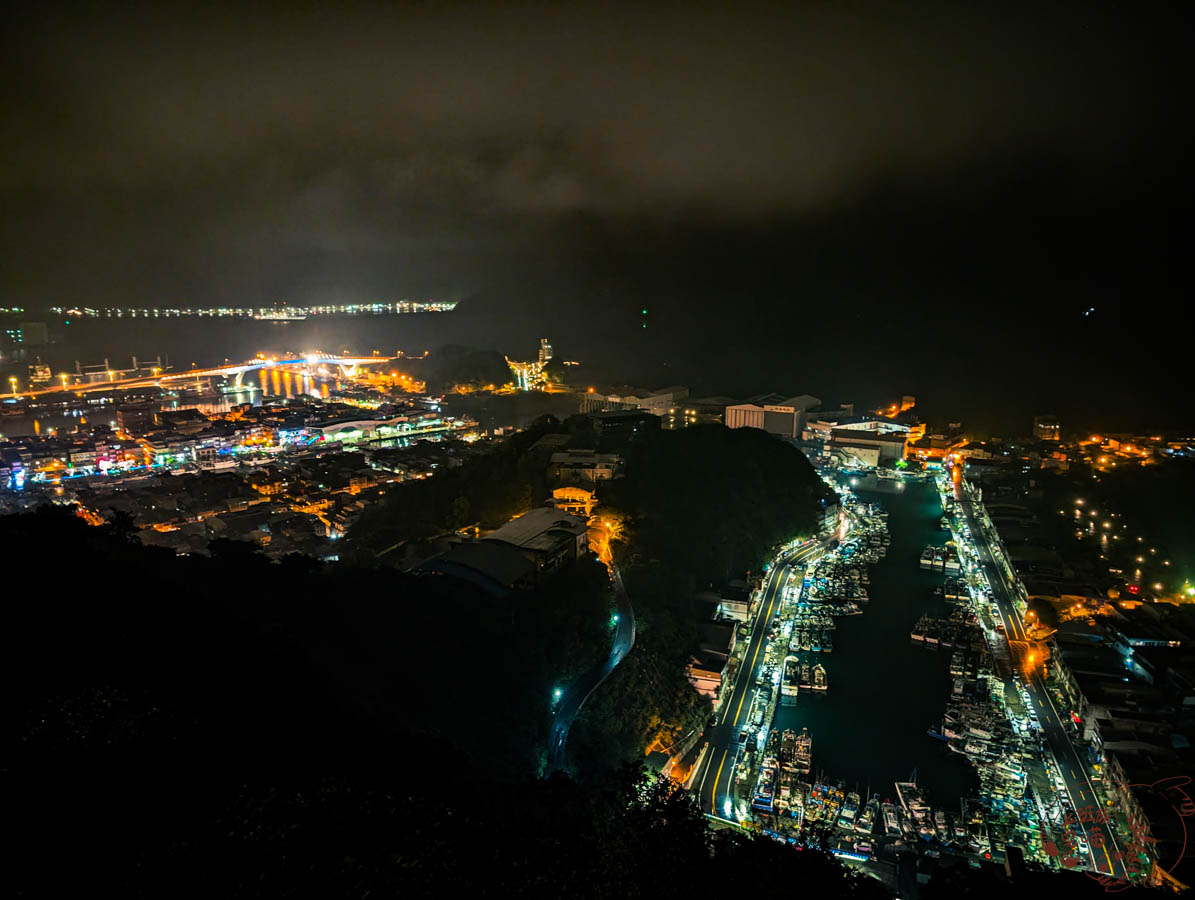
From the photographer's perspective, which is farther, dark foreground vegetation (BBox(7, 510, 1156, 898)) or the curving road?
the curving road

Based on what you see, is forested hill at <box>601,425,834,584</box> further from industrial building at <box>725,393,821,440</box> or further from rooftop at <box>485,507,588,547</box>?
industrial building at <box>725,393,821,440</box>

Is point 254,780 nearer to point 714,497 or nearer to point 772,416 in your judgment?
point 714,497

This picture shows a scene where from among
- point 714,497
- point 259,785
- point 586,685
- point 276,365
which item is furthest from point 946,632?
point 276,365

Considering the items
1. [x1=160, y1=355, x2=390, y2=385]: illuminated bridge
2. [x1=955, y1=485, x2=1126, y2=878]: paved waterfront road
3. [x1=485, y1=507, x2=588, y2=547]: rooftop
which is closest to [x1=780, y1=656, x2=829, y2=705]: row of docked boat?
[x1=955, y1=485, x2=1126, y2=878]: paved waterfront road

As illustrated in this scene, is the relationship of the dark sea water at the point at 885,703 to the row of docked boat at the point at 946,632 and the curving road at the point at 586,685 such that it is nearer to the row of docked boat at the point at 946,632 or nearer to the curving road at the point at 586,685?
the row of docked boat at the point at 946,632

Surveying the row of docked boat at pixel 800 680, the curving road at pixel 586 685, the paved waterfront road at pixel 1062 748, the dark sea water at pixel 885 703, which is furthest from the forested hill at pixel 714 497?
the paved waterfront road at pixel 1062 748

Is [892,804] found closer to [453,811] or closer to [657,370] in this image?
[453,811]

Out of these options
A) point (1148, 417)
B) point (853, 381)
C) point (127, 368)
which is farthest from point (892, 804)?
point (127, 368)
